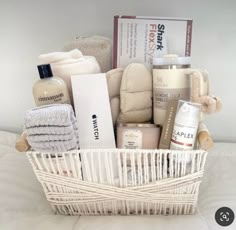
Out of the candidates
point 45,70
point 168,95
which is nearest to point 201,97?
point 168,95

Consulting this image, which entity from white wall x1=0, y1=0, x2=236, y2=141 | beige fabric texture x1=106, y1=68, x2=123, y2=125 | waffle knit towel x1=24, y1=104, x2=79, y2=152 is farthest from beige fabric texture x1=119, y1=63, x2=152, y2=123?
white wall x1=0, y1=0, x2=236, y2=141

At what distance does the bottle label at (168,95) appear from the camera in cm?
52

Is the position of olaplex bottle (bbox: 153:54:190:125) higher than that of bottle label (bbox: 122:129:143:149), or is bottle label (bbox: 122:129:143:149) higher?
olaplex bottle (bbox: 153:54:190:125)

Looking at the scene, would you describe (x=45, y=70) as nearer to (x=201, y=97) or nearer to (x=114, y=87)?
(x=114, y=87)

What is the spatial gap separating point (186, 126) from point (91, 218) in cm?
22

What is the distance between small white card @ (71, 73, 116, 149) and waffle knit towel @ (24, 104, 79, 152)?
0.17 feet

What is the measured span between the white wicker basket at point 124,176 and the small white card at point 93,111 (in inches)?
1.2

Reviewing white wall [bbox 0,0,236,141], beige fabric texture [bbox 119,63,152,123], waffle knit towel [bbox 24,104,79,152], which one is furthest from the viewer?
white wall [bbox 0,0,236,141]

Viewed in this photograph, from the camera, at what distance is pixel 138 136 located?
50 centimetres

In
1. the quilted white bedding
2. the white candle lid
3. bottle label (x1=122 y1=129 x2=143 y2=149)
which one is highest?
the white candle lid

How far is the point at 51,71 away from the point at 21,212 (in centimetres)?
25

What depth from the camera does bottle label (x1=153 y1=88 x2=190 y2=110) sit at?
1.70 feet

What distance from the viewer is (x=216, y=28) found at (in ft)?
2.34

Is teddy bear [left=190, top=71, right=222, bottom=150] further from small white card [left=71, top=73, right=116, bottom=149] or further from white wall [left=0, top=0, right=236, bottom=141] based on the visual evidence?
white wall [left=0, top=0, right=236, bottom=141]
